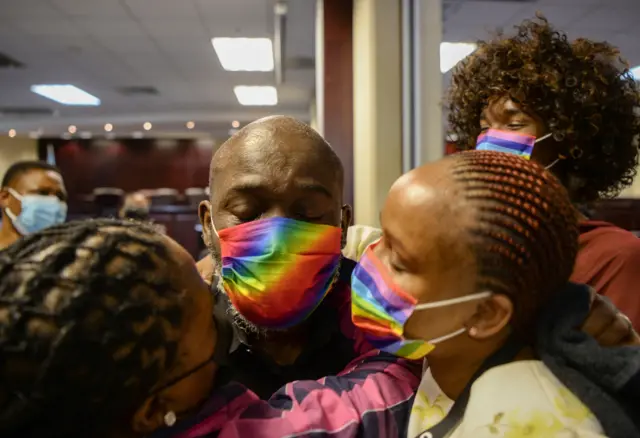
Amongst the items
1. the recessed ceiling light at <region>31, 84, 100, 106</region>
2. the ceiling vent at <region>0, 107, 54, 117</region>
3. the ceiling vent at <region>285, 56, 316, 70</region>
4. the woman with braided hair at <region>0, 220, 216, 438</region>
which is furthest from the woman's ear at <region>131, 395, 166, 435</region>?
the ceiling vent at <region>0, 107, 54, 117</region>

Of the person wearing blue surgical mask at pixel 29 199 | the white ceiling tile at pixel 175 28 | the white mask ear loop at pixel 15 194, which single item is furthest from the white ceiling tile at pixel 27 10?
the white mask ear loop at pixel 15 194

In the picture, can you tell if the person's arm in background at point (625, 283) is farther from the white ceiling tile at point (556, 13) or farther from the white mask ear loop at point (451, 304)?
the white ceiling tile at point (556, 13)

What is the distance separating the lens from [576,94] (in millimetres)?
1620

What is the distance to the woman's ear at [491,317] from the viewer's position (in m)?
0.82

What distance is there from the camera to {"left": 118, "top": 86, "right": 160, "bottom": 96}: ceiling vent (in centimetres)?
866

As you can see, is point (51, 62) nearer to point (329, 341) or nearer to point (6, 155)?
point (6, 155)

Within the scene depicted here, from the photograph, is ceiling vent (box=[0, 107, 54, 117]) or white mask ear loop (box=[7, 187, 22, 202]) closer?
white mask ear loop (box=[7, 187, 22, 202])

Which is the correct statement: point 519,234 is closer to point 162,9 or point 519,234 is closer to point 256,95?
point 162,9

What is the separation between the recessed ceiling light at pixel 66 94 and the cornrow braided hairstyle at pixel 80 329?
868 cm

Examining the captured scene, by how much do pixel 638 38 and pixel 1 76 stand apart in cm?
808

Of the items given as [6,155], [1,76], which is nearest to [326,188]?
[1,76]

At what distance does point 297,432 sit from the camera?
2.61 ft

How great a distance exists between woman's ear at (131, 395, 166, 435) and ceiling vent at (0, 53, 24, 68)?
24.6 feet

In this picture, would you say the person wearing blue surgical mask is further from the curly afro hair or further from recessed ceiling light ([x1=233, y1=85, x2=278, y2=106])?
recessed ceiling light ([x1=233, y1=85, x2=278, y2=106])
